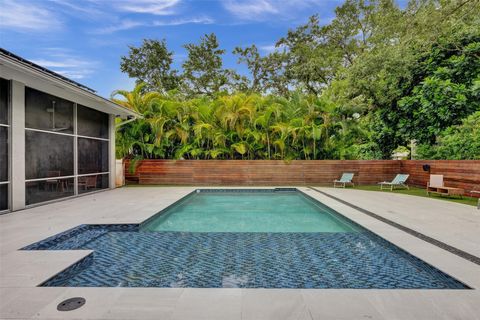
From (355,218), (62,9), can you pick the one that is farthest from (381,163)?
(62,9)

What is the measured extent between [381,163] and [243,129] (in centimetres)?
636

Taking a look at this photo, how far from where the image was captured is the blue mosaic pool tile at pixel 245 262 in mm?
3213

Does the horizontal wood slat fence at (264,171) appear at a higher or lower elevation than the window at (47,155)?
lower

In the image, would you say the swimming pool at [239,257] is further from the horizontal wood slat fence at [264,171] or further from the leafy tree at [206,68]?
the leafy tree at [206,68]

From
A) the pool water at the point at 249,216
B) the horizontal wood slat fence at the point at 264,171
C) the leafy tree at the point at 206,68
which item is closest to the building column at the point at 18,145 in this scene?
the pool water at the point at 249,216

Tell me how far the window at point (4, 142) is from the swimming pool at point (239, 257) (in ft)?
8.24

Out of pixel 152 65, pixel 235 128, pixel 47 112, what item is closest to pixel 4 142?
pixel 47 112

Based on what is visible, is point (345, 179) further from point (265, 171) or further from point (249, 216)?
point (249, 216)

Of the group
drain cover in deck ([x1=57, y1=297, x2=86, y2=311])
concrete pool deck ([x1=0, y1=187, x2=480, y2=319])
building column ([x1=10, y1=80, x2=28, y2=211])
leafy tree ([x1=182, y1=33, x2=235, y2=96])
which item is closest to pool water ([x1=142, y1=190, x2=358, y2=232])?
concrete pool deck ([x1=0, y1=187, x2=480, y2=319])

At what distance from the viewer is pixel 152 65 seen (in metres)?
22.8

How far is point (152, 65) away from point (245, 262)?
2212cm

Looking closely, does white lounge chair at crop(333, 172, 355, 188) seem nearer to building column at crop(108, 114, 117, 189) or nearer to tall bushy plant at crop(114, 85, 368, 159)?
tall bushy plant at crop(114, 85, 368, 159)

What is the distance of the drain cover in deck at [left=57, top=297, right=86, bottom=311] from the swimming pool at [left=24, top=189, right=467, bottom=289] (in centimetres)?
51

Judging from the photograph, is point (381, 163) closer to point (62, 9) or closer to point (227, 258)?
point (227, 258)
